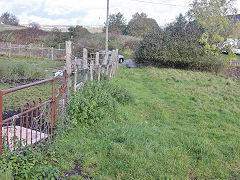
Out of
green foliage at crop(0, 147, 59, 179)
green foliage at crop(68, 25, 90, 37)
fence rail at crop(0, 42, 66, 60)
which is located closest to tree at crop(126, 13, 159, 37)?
green foliage at crop(68, 25, 90, 37)

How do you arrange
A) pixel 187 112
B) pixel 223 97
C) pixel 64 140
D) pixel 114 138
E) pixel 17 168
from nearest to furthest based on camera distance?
1. pixel 17 168
2. pixel 64 140
3. pixel 114 138
4. pixel 187 112
5. pixel 223 97

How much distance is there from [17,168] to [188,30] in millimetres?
22899

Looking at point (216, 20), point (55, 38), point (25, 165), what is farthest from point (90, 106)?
point (55, 38)

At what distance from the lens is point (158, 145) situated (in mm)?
5117

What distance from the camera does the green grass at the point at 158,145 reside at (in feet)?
13.5

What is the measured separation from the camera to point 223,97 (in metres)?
10.5

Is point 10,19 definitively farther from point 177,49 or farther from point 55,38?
point 177,49

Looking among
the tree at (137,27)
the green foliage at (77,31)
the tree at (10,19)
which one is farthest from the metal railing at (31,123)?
the tree at (10,19)

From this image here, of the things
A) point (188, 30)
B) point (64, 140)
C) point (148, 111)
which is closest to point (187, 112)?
point (148, 111)

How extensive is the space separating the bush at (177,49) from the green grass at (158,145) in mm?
14092

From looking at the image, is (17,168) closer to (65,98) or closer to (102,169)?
(102,169)

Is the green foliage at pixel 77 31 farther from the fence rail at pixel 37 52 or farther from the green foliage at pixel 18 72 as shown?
the green foliage at pixel 18 72

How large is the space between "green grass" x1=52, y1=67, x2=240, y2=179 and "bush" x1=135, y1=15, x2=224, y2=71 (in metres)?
14.1

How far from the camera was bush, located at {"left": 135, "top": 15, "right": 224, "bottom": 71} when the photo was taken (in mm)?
22203
